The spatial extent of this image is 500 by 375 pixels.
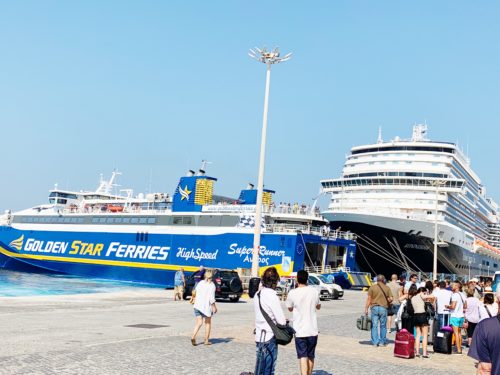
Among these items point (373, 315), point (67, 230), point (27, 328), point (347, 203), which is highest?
point (347, 203)

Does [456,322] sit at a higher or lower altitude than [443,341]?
higher

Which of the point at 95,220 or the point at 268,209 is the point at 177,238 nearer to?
the point at 268,209

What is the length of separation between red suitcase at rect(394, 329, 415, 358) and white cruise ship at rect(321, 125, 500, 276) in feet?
100

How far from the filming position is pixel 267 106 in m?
26.7

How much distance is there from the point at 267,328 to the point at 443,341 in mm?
5969

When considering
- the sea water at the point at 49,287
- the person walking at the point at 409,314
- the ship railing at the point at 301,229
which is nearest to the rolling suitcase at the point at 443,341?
the person walking at the point at 409,314

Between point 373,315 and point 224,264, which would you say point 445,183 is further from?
point 373,315

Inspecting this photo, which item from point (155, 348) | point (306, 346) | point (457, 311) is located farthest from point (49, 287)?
point (306, 346)

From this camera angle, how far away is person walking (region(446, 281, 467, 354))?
1198cm

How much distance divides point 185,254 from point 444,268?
21057 mm

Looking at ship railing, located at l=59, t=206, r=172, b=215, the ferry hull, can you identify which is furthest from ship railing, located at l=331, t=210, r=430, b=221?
ship railing, located at l=59, t=206, r=172, b=215

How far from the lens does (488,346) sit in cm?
445

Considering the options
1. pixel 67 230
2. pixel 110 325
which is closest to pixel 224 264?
pixel 67 230

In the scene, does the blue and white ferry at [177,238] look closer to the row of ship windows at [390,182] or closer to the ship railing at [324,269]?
the ship railing at [324,269]
